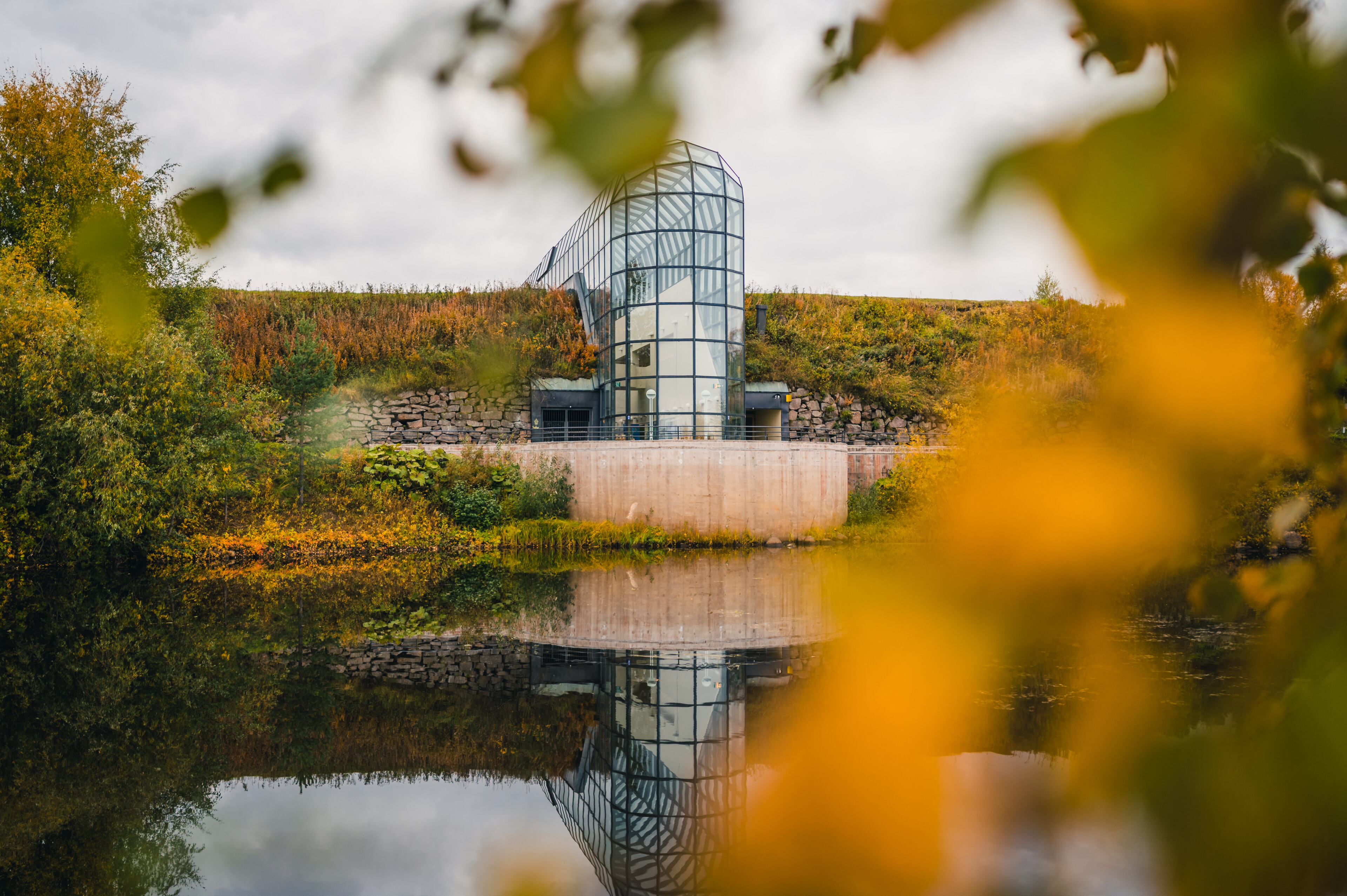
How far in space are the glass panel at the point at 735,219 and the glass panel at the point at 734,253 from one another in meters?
0.14

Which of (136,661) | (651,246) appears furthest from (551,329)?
(136,661)

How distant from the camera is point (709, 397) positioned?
Result: 19.4 metres

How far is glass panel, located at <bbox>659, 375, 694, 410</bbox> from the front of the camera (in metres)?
19.3

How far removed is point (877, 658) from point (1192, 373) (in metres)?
0.18

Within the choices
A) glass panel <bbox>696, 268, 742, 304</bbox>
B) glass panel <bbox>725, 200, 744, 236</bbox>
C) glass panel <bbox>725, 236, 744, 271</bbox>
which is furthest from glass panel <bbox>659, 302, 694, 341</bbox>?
glass panel <bbox>725, 200, 744, 236</bbox>

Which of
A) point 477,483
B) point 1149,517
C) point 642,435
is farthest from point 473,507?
point 1149,517

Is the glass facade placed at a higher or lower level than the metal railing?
higher

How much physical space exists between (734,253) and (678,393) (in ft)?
12.0

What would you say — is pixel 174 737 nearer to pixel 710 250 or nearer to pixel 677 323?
pixel 677 323

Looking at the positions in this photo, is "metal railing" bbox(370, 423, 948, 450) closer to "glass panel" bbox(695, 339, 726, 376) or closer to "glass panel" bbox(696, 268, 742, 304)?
"glass panel" bbox(695, 339, 726, 376)

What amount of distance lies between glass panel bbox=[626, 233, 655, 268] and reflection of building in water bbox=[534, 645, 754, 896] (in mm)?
13501

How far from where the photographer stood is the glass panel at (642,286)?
1961 cm

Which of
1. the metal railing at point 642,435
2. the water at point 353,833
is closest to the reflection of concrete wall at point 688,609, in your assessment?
the water at point 353,833

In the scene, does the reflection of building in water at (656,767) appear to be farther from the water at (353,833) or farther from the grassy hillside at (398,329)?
the grassy hillside at (398,329)
